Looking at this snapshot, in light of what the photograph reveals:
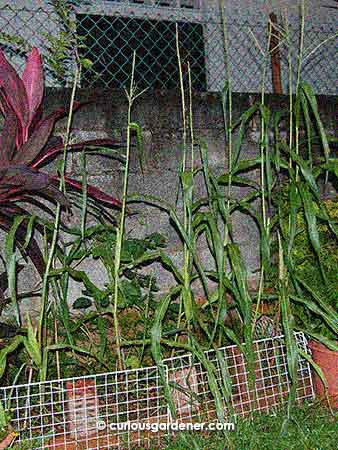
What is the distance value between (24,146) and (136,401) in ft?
3.37

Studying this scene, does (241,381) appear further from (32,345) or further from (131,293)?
(32,345)

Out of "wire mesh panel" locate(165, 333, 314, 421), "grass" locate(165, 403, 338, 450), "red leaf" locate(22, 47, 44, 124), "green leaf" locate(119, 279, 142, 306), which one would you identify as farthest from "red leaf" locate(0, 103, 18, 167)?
"grass" locate(165, 403, 338, 450)

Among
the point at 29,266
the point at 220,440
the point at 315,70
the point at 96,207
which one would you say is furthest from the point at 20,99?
the point at 315,70

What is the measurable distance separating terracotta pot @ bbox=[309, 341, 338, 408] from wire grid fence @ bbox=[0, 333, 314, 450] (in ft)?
0.21

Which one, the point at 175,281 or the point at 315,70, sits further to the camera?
the point at 315,70

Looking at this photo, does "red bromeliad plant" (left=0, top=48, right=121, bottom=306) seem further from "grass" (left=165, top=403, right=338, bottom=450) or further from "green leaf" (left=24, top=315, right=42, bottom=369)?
"grass" (left=165, top=403, right=338, bottom=450)

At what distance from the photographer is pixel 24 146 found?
2514 millimetres

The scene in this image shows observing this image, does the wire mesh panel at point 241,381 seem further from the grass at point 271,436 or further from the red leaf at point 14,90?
the red leaf at point 14,90

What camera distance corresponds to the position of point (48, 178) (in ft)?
7.63

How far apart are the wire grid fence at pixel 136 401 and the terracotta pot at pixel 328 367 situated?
6 centimetres

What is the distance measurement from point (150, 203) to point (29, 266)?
634mm

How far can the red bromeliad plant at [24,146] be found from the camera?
236 cm

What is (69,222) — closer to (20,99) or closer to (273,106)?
(20,99)

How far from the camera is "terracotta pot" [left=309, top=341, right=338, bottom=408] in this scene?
255 centimetres
